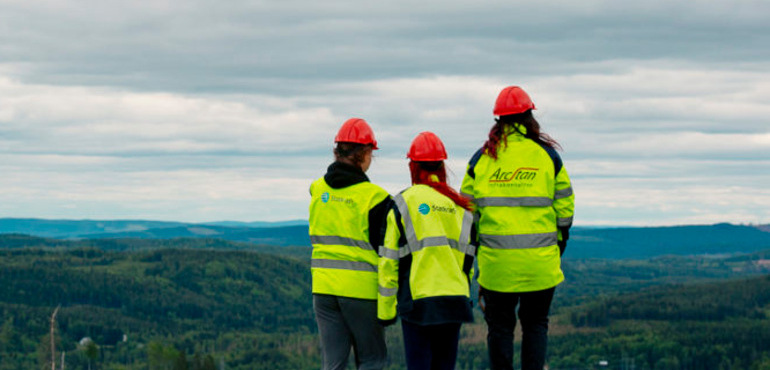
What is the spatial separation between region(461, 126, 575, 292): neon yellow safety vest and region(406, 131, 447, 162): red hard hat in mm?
876

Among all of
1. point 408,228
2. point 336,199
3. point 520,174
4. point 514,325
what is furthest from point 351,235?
point 514,325

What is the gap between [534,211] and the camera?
48.0ft

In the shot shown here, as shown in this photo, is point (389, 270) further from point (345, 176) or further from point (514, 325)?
point (514, 325)

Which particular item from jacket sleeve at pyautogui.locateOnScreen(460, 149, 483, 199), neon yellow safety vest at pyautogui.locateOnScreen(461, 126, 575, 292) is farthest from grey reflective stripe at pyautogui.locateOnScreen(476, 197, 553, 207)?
jacket sleeve at pyautogui.locateOnScreen(460, 149, 483, 199)

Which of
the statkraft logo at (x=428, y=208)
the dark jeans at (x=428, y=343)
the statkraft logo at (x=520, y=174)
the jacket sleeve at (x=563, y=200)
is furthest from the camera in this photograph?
the jacket sleeve at (x=563, y=200)

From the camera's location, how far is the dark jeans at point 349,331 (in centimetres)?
1503

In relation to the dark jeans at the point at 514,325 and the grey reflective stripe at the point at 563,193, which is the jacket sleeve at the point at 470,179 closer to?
the grey reflective stripe at the point at 563,193

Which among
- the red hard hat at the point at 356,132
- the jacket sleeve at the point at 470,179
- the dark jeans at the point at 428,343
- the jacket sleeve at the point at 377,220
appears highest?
the red hard hat at the point at 356,132

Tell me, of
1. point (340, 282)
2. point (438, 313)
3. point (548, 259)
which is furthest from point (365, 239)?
point (548, 259)

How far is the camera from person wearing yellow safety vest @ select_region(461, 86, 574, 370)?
47.8 ft

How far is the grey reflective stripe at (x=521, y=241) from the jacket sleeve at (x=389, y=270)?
4.77 feet

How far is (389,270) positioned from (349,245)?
1058 mm

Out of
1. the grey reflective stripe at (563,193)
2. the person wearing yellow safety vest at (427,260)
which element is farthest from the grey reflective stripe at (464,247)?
the grey reflective stripe at (563,193)

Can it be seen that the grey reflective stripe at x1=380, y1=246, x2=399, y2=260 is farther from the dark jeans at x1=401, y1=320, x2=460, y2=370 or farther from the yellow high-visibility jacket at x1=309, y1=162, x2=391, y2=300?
the dark jeans at x1=401, y1=320, x2=460, y2=370
